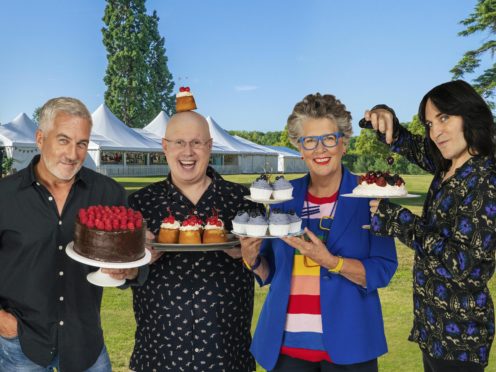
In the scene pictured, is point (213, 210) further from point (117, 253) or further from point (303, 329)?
point (303, 329)

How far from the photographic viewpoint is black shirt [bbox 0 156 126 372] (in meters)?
2.79

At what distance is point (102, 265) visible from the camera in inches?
104

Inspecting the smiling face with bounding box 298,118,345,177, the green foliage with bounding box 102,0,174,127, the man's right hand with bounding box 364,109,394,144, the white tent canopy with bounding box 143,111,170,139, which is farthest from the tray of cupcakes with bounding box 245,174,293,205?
the green foliage with bounding box 102,0,174,127

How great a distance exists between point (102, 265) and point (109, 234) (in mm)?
198

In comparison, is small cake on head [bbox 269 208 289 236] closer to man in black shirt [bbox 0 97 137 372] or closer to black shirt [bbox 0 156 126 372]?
man in black shirt [bbox 0 97 137 372]

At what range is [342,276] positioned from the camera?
2.62m

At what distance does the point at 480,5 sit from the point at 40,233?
89.6ft

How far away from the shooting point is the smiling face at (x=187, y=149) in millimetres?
3188

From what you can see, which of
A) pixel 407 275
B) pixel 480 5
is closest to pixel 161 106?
pixel 480 5

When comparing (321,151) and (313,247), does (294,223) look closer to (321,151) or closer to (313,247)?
(313,247)

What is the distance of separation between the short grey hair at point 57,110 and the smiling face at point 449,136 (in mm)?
1880

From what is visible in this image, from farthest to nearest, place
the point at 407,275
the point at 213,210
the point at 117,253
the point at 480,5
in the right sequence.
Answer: the point at 480,5
the point at 407,275
the point at 213,210
the point at 117,253

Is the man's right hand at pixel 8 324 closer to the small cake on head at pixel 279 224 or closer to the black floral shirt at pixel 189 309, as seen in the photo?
the black floral shirt at pixel 189 309

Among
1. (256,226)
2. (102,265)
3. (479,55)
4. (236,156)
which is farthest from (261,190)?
(236,156)
